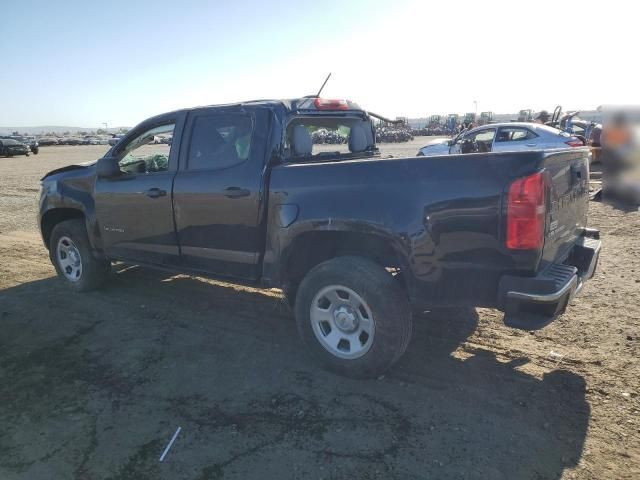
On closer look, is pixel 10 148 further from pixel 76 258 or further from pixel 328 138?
pixel 328 138

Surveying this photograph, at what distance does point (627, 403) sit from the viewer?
120 inches

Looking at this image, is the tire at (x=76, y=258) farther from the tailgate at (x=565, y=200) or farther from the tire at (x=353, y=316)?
the tailgate at (x=565, y=200)

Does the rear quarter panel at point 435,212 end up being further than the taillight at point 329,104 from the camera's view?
No

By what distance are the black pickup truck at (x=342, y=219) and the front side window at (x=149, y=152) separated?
21mm

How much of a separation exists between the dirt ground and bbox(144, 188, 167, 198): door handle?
48.0 inches

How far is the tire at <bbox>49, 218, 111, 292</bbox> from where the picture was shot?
5.38m

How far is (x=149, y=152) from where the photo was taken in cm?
498

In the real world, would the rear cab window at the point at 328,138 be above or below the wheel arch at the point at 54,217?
above

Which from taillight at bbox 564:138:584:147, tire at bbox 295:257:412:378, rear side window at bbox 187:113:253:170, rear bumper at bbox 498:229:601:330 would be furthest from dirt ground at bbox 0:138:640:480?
taillight at bbox 564:138:584:147

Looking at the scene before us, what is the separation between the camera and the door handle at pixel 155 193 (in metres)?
4.45

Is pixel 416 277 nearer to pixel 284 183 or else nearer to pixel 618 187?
pixel 284 183

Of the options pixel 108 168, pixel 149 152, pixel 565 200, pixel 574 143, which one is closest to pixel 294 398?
pixel 565 200

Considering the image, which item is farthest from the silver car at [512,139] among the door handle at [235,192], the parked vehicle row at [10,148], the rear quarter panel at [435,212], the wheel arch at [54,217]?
the parked vehicle row at [10,148]

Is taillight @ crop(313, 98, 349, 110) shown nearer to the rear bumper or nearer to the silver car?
the rear bumper
